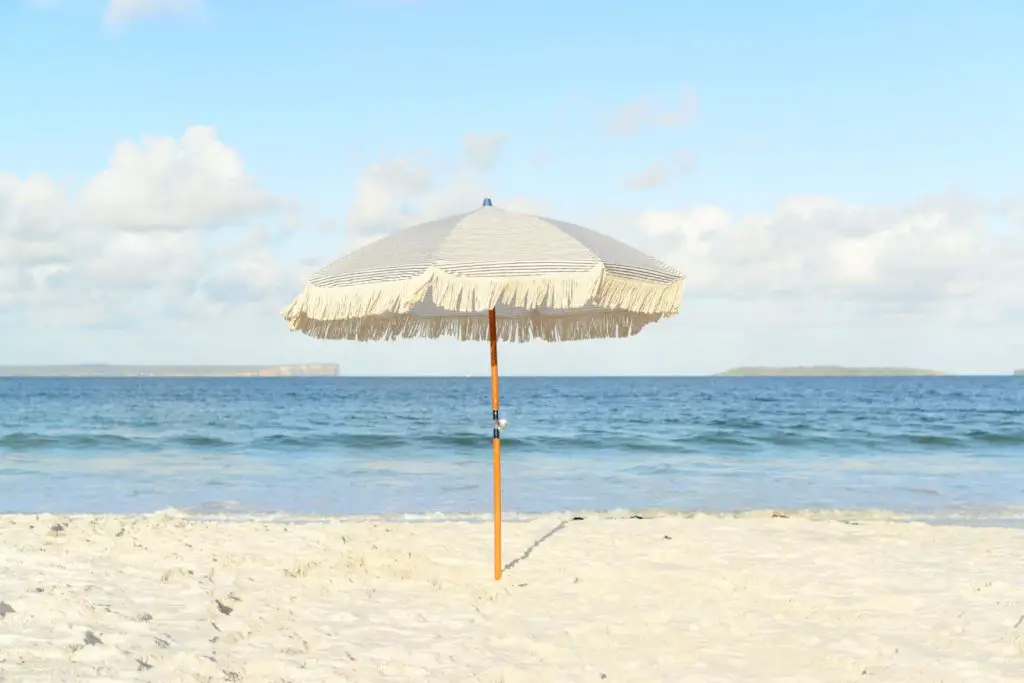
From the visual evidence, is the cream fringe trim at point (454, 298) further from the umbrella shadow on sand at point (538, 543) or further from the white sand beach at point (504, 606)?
the umbrella shadow on sand at point (538, 543)

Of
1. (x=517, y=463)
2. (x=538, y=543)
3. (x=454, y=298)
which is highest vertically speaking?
(x=454, y=298)

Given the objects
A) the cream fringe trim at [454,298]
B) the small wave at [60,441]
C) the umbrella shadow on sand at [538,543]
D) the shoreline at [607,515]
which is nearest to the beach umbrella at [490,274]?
the cream fringe trim at [454,298]

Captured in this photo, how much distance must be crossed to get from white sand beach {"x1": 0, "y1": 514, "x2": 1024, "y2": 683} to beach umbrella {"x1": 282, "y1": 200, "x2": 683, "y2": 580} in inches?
41.4

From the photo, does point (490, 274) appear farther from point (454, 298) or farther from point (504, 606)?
point (504, 606)

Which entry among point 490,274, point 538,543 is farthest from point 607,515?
point 490,274

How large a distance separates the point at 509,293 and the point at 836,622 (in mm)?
3013

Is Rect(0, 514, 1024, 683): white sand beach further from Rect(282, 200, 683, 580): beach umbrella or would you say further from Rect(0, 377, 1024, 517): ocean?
Rect(0, 377, 1024, 517): ocean

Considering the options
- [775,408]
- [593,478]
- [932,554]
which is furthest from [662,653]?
[775,408]

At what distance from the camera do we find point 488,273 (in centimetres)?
520

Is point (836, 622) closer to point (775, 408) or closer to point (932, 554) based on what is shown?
point (932, 554)

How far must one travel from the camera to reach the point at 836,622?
5516 mm

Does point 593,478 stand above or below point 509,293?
below

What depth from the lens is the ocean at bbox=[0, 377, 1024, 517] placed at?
13.1m

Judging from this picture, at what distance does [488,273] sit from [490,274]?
1 centimetres
